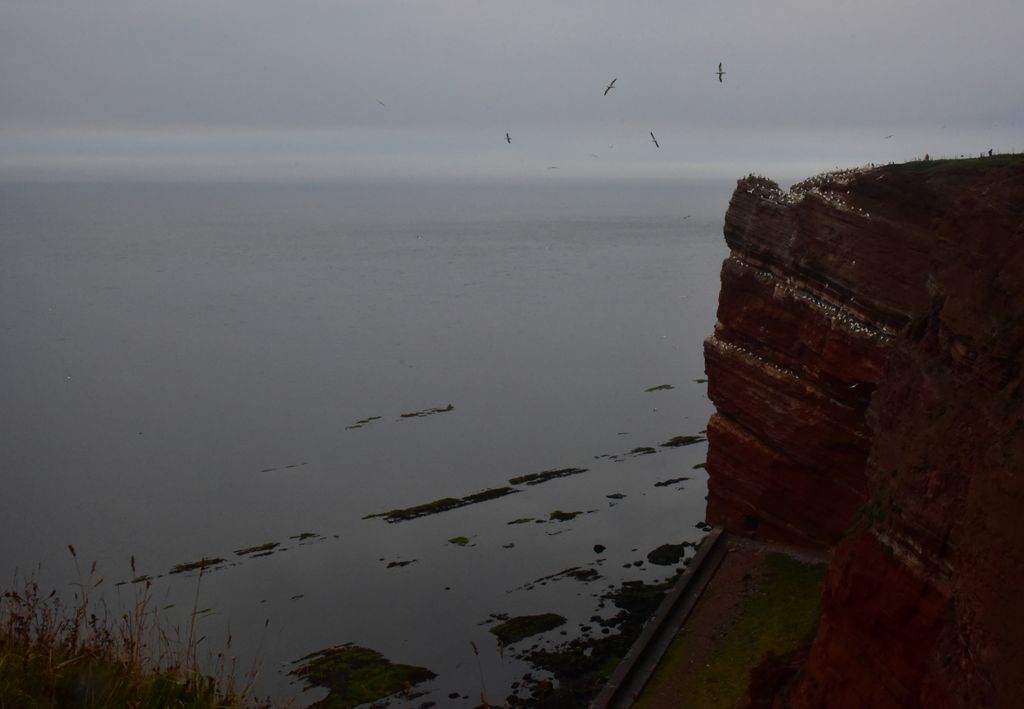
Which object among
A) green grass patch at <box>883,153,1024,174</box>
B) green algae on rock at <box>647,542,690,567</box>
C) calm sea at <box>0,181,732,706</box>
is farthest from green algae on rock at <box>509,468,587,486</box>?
green grass patch at <box>883,153,1024,174</box>

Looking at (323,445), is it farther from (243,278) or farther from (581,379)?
(243,278)

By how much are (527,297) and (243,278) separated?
31.0 metres

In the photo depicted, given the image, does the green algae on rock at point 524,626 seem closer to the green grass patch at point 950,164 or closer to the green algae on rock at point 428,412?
the green grass patch at point 950,164

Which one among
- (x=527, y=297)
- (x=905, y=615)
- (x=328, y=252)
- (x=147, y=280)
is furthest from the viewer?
(x=328, y=252)

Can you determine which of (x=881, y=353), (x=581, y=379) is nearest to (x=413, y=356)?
(x=581, y=379)

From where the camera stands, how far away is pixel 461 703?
866 inches

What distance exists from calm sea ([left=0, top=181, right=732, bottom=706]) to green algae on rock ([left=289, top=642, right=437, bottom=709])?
454mm

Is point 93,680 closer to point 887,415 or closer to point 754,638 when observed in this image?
point 887,415

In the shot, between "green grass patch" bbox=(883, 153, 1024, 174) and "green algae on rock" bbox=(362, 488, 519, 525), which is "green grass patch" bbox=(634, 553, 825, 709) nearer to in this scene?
"green grass patch" bbox=(883, 153, 1024, 174)

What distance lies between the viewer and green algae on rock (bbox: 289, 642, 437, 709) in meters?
22.3

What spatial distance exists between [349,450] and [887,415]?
29543 millimetres

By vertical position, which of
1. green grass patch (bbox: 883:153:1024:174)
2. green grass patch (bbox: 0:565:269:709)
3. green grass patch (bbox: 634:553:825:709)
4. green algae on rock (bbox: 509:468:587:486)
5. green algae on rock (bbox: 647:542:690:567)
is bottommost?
green algae on rock (bbox: 647:542:690:567)

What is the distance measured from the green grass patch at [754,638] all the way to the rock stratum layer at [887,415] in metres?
1.76

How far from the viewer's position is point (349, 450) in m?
40.5
